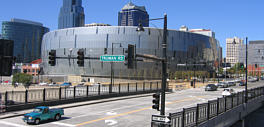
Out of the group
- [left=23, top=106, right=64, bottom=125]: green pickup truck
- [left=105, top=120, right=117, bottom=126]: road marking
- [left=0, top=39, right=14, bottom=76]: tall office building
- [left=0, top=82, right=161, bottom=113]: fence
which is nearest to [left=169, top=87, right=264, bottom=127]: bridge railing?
[left=105, top=120, right=117, bottom=126]: road marking

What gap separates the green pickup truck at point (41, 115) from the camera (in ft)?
63.6

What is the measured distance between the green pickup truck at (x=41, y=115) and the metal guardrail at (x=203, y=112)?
10.1m

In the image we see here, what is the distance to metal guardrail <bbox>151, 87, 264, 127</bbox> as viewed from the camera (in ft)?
46.8

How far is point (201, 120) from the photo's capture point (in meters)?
16.9

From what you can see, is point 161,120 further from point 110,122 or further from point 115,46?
point 115,46

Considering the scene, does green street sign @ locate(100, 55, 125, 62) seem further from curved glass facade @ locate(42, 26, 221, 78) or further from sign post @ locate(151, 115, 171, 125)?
curved glass facade @ locate(42, 26, 221, 78)

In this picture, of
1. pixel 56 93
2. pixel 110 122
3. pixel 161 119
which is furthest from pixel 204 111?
pixel 56 93

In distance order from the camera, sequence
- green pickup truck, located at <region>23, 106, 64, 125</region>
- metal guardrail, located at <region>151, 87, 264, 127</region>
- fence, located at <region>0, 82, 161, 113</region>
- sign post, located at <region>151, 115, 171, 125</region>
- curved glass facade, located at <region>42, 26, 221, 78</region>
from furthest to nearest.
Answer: curved glass facade, located at <region>42, 26, 221, 78</region>
fence, located at <region>0, 82, 161, 113</region>
green pickup truck, located at <region>23, 106, 64, 125</region>
metal guardrail, located at <region>151, 87, 264, 127</region>
sign post, located at <region>151, 115, 171, 125</region>

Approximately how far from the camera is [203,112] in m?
17.1

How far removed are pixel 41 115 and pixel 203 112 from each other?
40.4 ft

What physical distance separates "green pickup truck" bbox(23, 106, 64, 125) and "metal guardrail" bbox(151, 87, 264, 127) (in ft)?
33.2

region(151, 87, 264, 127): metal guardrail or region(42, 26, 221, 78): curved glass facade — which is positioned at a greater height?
region(42, 26, 221, 78): curved glass facade

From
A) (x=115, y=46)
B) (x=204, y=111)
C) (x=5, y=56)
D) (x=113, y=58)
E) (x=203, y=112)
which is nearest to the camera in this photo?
(x=5, y=56)

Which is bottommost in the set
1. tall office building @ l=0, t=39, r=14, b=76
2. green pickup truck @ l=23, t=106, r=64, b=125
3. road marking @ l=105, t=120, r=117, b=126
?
road marking @ l=105, t=120, r=117, b=126
